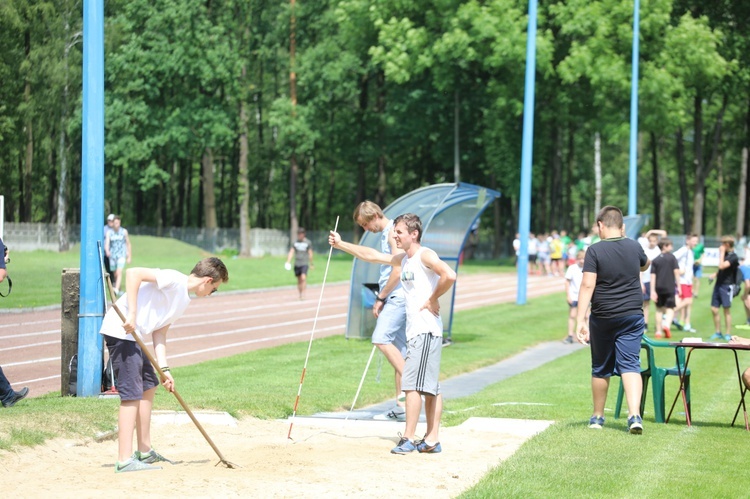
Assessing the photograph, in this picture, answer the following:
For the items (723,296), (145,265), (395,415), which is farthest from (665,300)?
(145,265)

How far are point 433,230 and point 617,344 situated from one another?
1124 cm

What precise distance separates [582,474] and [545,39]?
132 feet

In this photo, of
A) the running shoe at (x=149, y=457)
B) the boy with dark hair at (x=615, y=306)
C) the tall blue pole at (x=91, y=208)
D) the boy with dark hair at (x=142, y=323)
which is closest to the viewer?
the boy with dark hair at (x=142, y=323)

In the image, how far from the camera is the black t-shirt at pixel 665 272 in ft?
68.7

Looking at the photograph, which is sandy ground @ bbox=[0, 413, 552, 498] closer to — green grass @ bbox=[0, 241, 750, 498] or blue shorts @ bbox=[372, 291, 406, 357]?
green grass @ bbox=[0, 241, 750, 498]

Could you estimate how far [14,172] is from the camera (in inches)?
598

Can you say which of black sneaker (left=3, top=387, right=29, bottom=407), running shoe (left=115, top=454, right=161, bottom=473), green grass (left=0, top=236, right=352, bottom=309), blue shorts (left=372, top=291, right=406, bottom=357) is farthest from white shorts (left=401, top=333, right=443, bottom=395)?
green grass (left=0, top=236, right=352, bottom=309)

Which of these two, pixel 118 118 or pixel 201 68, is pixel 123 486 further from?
pixel 201 68

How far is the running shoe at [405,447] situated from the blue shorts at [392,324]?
177 cm

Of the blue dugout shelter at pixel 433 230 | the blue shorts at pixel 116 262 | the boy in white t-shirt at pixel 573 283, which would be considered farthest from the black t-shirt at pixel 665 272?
the blue shorts at pixel 116 262

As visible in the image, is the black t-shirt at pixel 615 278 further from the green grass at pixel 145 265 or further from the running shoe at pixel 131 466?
the green grass at pixel 145 265

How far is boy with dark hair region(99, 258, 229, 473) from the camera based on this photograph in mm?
7824

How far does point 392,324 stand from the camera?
35.3 ft

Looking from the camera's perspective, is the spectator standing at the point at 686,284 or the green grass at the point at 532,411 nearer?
the green grass at the point at 532,411
